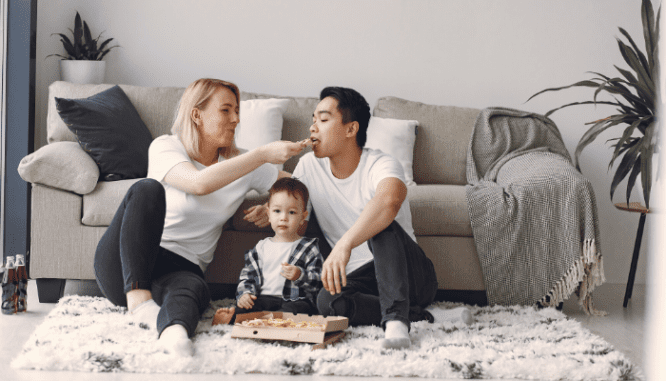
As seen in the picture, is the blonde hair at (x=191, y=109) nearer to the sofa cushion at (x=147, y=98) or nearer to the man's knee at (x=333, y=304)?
the man's knee at (x=333, y=304)

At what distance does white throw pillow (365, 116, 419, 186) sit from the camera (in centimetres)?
261

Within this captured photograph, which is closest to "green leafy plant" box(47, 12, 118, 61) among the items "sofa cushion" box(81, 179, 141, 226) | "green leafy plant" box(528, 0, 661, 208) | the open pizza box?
"sofa cushion" box(81, 179, 141, 226)

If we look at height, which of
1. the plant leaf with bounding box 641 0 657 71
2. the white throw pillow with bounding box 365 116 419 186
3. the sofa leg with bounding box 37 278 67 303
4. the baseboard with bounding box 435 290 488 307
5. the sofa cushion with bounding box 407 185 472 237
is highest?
the plant leaf with bounding box 641 0 657 71

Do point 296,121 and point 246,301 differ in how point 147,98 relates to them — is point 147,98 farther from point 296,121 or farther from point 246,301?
point 246,301

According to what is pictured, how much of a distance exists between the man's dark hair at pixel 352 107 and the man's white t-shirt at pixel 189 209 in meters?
0.38

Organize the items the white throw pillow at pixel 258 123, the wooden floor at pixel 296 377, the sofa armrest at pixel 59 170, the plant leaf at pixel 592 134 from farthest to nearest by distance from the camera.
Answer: the white throw pillow at pixel 258 123
the plant leaf at pixel 592 134
the sofa armrest at pixel 59 170
the wooden floor at pixel 296 377

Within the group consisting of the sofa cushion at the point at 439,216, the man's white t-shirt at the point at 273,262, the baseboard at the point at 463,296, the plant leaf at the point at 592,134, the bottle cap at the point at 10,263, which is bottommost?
Answer: the baseboard at the point at 463,296

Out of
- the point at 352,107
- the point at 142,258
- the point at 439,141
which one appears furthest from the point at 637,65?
the point at 142,258

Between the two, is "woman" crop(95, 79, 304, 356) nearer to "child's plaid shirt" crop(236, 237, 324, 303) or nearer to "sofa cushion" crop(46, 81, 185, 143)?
"child's plaid shirt" crop(236, 237, 324, 303)

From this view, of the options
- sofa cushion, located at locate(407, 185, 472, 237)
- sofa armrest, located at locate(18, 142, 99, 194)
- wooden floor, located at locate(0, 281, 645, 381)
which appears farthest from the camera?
sofa cushion, located at locate(407, 185, 472, 237)

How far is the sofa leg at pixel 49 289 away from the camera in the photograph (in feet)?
6.72

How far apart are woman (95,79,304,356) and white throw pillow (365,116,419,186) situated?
0.81 m

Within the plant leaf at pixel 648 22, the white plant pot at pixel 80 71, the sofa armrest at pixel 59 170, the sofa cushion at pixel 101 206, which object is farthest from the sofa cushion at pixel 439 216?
the white plant pot at pixel 80 71

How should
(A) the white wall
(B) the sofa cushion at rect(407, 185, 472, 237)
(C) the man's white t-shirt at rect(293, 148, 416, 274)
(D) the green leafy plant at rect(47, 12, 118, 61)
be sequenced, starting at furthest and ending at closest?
(A) the white wall
(D) the green leafy plant at rect(47, 12, 118, 61)
(B) the sofa cushion at rect(407, 185, 472, 237)
(C) the man's white t-shirt at rect(293, 148, 416, 274)
